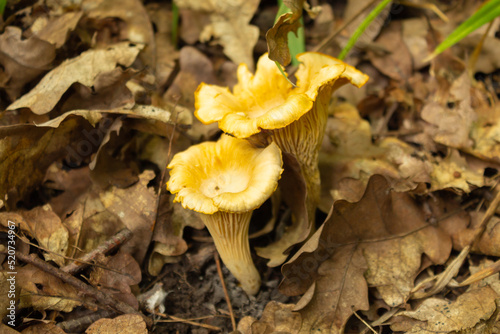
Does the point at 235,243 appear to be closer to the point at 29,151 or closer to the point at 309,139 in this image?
the point at 309,139

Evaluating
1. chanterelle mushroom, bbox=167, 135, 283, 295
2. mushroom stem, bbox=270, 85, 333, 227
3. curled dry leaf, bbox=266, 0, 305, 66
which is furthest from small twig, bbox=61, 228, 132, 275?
curled dry leaf, bbox=266, 0, 305, 66

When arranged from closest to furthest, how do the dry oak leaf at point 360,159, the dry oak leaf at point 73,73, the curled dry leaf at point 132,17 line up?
the dry oak leaf at point 73,73 < the dry oak leaf at point 360,159 < the curled dry leaf at point 132,17

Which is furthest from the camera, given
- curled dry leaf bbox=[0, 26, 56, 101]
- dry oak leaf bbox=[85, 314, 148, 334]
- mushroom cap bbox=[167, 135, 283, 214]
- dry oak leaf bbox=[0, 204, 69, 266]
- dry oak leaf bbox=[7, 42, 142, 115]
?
curled dry leaf bbox=[0, 26, 56, 101]

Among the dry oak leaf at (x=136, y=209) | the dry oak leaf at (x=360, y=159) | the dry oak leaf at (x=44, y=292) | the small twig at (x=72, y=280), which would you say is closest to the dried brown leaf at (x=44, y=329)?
the dry oak leaf at (x=44, y=292)

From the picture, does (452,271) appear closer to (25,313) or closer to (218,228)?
(218,228)

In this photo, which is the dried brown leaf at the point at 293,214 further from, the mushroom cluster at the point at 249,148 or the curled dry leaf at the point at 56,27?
the curled dry leaf at the point at 56,27

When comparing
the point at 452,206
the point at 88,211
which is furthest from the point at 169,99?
the point at 452,206

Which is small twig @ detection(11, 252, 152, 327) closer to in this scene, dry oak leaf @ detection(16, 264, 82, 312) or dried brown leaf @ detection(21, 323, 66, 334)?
dry oak leaf @ detection(16, 264, 82, 312)
